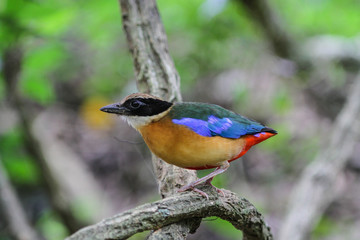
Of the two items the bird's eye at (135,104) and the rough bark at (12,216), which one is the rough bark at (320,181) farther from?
the rough bark at (12,216)

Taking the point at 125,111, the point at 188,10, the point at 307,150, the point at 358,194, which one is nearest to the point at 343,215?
the point at 358,194

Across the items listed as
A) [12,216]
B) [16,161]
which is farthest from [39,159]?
[12,216]

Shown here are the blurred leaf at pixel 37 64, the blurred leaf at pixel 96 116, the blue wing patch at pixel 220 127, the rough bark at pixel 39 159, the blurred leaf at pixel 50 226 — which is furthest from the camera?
the blurred leaf at pixel 96 116

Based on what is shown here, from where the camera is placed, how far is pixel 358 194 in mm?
6988

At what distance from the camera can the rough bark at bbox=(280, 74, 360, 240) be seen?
4.47 meters

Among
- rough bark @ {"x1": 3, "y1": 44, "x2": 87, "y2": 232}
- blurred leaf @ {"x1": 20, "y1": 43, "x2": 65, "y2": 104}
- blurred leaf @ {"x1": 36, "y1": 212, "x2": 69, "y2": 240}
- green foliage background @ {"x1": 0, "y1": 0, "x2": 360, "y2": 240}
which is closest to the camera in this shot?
green foliage background @ {"x1": 0, "y1": 0, "x2": 360, "y2": 240}

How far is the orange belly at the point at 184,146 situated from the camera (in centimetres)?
283

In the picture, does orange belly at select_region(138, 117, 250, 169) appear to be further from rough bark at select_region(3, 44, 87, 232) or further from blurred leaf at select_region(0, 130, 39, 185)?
blurred leaf at select_region(0, 130, 39, 185)

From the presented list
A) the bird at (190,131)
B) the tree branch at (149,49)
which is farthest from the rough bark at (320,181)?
the tree branch at (149,49)

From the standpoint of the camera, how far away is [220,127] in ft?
9.87

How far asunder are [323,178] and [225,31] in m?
2.62

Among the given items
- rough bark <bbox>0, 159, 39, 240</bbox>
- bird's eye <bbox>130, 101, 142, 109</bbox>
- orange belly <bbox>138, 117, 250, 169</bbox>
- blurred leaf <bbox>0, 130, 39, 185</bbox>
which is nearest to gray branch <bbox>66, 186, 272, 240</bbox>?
orange belly <bbox>138, 117, 250, 169</bbox>

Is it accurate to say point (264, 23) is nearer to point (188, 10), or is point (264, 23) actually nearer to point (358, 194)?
point (188, 10)

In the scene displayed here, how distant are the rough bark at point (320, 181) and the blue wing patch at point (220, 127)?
1.70 metres
